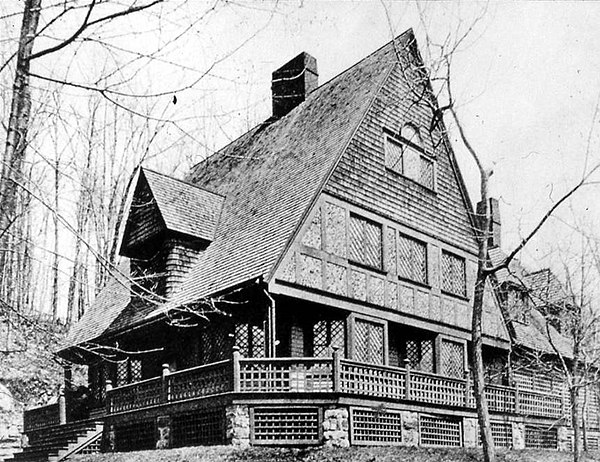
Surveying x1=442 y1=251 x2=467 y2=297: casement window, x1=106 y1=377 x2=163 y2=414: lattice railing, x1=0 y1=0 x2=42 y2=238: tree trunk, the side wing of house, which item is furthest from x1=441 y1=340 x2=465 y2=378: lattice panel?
x1=0 y1=0 x2=42 y2=238: tree trunk

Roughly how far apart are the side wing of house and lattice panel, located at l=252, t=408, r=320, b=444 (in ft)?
9.58

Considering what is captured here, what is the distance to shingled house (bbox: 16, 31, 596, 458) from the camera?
18.6 meters

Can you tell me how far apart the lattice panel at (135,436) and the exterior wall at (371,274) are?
20.3ft

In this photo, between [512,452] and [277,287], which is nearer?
[277,287]

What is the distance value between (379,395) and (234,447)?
385 centimetres

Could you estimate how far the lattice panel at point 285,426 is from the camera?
17734 mm

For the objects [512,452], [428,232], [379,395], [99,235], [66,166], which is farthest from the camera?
[99,235]

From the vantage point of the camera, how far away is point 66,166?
7332 mm

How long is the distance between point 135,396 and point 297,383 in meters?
6.56

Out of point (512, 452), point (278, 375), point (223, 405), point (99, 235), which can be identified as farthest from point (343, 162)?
point (99, 235)

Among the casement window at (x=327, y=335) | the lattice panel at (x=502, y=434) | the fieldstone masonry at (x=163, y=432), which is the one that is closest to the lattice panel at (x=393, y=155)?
the casement window at (x=327, y=335)

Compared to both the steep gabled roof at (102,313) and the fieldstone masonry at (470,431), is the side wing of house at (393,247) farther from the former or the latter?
the steep gabled roof at (102,313)

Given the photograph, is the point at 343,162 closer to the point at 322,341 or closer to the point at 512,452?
the point at 322,341

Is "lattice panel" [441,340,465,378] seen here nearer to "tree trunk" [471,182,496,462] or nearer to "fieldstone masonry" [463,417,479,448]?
"fieldstone masonry" [463,417,479,448]
